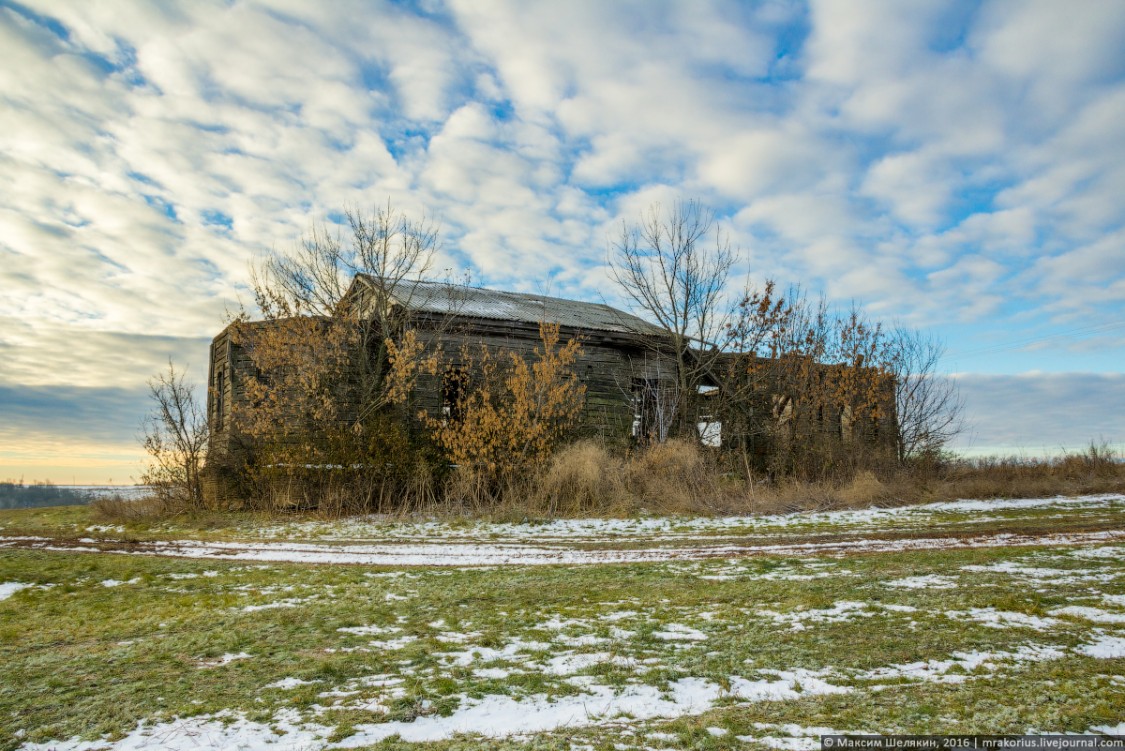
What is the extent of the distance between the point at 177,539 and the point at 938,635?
40.7 feet

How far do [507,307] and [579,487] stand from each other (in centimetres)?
917

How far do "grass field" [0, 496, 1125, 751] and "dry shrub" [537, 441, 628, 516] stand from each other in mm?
6090

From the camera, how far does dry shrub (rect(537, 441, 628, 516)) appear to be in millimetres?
15930

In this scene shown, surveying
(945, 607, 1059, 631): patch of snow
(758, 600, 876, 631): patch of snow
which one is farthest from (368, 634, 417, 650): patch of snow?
(945, 607, 1059, 631): patch of snow

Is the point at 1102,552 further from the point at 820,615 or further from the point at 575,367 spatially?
the point at 575,367

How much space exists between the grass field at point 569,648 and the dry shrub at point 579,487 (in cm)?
609

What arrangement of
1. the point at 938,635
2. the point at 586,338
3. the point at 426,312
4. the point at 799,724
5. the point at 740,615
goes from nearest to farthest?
the point at 799,724
the point at 938,635
the point at 740,615
the point at 426,312
the point at 586,338

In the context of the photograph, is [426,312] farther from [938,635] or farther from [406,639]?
[938,635]

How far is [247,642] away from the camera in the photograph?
16.7 feet

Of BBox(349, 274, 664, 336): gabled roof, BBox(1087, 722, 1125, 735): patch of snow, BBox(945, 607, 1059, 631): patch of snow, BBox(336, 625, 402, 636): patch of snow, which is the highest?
BBox(349, 274, 664, 336): gabled roof

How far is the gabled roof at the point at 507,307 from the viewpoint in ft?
69.4

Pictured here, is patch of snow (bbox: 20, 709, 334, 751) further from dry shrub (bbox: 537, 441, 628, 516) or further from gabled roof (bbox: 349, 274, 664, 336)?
gabled roof (bbox: 349, 274, 664, 336)

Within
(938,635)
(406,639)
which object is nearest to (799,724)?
(938,635)

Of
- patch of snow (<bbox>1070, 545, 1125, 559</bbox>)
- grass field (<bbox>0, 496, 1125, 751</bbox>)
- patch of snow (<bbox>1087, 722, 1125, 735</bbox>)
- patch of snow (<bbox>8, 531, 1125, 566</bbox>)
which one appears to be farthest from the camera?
patch of snow (<bbox>8, 531, 1125, 566</bbox>)
